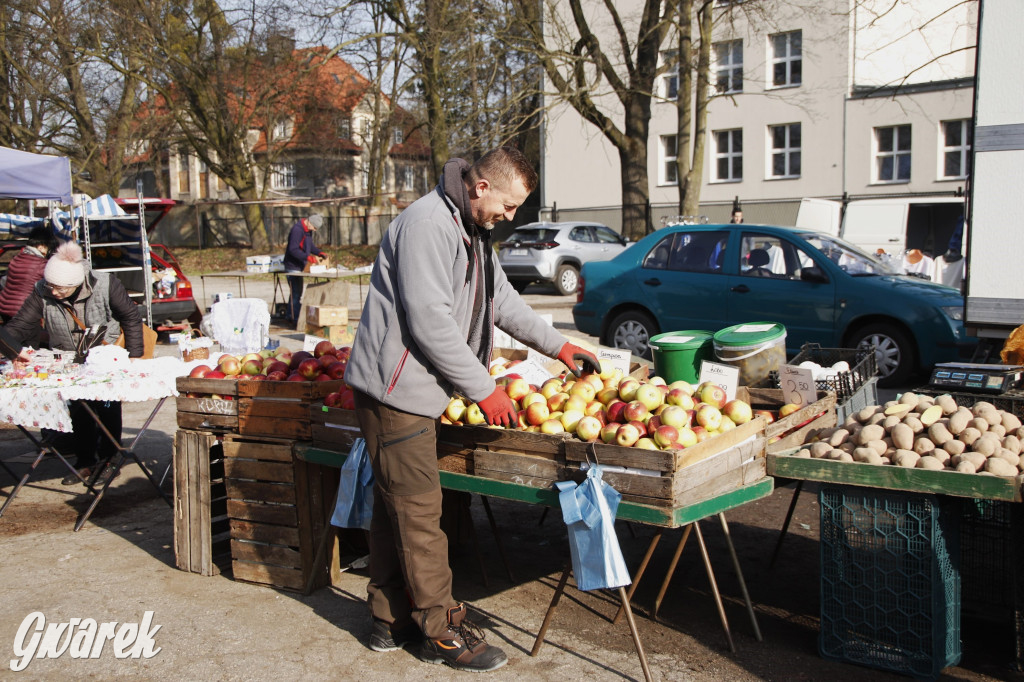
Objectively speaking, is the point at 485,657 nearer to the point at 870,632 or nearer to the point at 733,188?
the point at 870,632

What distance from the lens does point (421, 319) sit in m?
3.50

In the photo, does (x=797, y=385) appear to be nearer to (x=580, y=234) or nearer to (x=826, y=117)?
(x=580, y=234)

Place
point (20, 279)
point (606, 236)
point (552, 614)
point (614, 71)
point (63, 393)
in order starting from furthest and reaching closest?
point (606, 236) < point (614, 71) < point (20, 279) < point (63, 393) < point (552, 614)

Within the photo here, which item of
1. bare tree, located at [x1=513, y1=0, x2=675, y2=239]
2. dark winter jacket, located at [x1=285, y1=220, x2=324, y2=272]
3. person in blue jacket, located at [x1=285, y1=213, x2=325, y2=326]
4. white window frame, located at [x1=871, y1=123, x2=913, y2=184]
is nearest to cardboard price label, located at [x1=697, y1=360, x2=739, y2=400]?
person in blue jacket, located at [x1=285, y1=213, x2=325, y2=326]

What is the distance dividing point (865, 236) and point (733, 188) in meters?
15.0

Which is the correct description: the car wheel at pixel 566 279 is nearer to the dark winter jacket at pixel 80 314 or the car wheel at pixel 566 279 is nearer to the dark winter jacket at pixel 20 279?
the dark winter jacket at pixel 20 279

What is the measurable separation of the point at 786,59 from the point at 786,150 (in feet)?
10.00

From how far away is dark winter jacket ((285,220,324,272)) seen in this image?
15.8 metres

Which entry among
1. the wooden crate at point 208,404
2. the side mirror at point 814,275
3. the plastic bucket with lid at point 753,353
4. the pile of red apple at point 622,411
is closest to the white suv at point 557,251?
the side mirror at point 814,275

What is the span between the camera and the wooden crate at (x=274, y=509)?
4.71 m

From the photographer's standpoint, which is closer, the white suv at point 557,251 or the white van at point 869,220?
the white van at point 869,220

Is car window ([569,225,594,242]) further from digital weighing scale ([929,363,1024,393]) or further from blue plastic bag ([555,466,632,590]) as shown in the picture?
blue plastic bag ([555,466,632,590])

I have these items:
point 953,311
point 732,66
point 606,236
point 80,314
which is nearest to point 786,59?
point 732,66

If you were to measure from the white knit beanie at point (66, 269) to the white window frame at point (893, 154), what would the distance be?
2720cm
